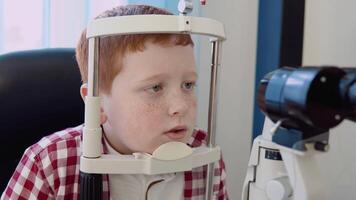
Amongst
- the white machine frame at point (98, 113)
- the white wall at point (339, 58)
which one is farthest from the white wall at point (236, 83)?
the white machine frame at point (98, 113)

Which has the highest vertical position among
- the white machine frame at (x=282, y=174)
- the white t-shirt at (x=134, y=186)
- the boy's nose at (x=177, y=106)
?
the boy's nose at (x=177, y=106)

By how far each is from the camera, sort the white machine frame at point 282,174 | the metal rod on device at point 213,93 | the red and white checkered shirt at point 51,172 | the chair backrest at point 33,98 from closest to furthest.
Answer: the white machine frame at point 282,174
the metal rod on device at point 213,93
the red and white checkered shirt at point 51,172
the chair backrest at point 33,98

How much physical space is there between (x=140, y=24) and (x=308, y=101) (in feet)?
0.77

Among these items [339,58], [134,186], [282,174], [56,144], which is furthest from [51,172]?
[339,58]

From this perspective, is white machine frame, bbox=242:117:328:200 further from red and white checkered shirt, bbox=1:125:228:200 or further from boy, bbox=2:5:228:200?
red and white checkered shirt, bbox=1:125:228:200

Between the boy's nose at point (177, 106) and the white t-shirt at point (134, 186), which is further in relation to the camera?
the white t-shirt at point (134, 186)

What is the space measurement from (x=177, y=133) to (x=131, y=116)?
83mm

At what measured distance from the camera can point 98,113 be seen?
574mm

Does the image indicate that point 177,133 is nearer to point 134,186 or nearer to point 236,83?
point 134,186

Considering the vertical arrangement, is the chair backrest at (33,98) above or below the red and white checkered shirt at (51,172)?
above

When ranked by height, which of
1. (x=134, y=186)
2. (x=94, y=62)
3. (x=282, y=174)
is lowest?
(x=134, y=186)

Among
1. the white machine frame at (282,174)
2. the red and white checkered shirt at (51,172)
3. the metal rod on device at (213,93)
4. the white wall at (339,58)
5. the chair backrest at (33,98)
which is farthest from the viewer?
the white wall at (339,58)

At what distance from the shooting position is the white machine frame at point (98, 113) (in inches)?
20.7

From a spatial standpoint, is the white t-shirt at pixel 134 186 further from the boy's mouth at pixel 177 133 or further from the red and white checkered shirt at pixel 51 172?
the boy's mouth at pixel 177 133
